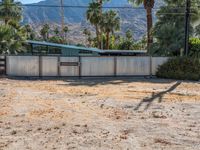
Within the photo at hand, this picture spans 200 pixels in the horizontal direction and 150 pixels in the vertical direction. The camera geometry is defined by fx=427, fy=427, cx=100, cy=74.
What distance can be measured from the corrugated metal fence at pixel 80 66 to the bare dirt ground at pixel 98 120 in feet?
27.6

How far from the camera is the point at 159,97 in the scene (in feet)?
60.7

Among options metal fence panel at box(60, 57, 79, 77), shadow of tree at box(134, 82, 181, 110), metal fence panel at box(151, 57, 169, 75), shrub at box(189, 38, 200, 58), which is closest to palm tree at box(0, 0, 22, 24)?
shrub at box(189, 38, 200, 58)

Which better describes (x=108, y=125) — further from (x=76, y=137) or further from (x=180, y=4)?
(x=180, y=4)

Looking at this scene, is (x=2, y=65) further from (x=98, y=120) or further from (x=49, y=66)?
(x=98, y=120)

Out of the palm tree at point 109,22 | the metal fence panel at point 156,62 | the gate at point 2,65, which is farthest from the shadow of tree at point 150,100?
the palm tree at point 109,22

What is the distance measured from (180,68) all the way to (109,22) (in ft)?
126

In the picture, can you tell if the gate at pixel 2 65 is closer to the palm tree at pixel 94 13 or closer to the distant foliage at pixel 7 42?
the distant foliage at pixel 7 42

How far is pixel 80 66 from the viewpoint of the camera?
29641mm

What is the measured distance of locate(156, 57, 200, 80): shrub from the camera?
98.2 ft

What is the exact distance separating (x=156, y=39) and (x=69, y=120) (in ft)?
88.2

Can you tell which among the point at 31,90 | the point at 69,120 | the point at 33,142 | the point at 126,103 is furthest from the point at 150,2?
the point at 33,142

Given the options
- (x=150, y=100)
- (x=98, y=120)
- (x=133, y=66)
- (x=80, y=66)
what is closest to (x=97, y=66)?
(x=80, y=66)

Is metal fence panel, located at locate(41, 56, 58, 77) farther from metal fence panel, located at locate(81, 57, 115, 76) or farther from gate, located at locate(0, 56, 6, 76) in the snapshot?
A: gate, located at locate(0, 56, 6, 76)

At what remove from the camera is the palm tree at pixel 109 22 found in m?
68.2
